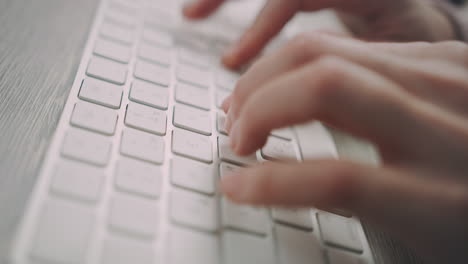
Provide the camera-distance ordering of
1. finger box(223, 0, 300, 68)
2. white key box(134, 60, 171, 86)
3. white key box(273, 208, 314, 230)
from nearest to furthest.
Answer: white key box(273, 208, 314, 230) → white key box(134, 60, 171, 86) → finger box(223, 0, 300, 68)

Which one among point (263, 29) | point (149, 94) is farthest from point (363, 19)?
point (149, 94)

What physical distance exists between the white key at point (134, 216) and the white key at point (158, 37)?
29 cm

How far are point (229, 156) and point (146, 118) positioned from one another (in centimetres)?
10

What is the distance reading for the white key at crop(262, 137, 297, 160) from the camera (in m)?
0.42

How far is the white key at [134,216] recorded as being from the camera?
0.28 m

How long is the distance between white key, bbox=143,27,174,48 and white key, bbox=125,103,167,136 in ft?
0.53

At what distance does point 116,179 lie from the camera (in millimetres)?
309

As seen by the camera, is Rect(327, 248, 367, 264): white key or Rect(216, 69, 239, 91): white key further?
Rect(216, 69, 239, 91): white key

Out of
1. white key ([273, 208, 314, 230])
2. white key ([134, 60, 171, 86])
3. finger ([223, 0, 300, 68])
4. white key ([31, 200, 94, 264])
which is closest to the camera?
white key ([31, 200, 94, 264])

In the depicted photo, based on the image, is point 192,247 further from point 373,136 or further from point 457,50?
point 457,50

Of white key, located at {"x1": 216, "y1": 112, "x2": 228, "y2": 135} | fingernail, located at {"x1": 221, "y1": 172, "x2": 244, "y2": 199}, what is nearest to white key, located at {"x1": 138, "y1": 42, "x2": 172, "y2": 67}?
white key, located at {"x1": 216, "y1": 112, "x2": 228, "y2": 135}

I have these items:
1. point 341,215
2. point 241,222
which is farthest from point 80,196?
point 341,215

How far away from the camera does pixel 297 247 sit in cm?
33

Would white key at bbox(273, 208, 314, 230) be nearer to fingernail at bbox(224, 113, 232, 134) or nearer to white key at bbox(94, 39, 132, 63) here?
fingernail at bbox(224, 113, 232, 134)
